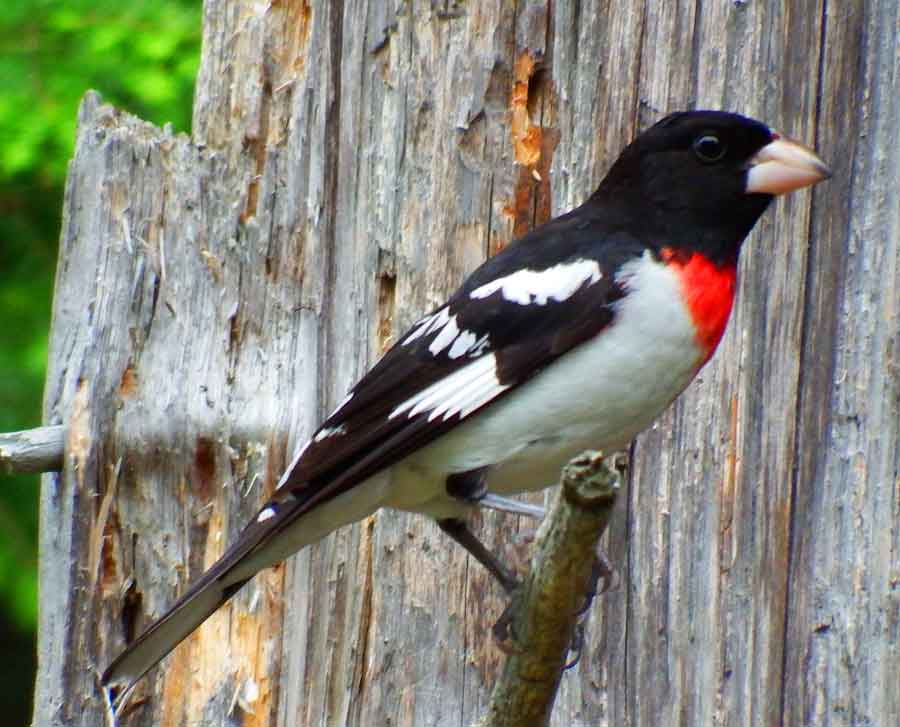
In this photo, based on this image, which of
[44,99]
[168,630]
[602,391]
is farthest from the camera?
[44,99]

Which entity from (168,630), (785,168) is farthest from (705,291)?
(168,630)

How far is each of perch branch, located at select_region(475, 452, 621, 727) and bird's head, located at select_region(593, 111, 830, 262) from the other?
86cm

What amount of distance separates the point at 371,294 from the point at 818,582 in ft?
3.72

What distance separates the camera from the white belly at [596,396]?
2.88 metres

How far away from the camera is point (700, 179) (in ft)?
10.3

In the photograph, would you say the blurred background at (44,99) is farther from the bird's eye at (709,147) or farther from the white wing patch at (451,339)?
the bird's eye at (709,147)

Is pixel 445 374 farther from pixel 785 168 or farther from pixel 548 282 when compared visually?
pixel 785 168

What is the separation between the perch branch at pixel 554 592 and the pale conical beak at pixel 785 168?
2.90 ft

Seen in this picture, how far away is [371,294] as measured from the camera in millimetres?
3471

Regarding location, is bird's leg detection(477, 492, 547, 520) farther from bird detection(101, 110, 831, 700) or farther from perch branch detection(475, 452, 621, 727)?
perch branch detection(475, 452, 621, 727)

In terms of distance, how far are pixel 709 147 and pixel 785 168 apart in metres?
0.19

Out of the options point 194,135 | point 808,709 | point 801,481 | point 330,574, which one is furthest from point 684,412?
point 194,135

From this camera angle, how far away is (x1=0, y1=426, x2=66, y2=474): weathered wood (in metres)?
3.46

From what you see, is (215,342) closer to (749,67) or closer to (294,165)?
(294,165)
